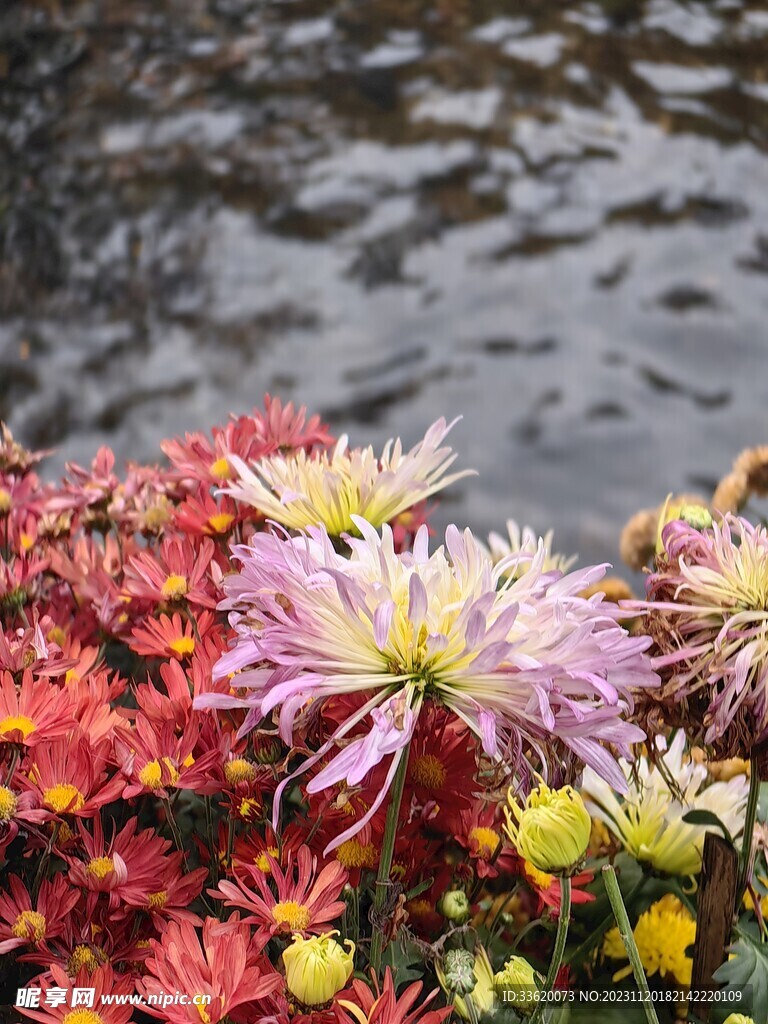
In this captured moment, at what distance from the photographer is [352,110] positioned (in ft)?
5.79

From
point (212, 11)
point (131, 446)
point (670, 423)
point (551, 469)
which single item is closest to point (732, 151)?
point (670, 423)

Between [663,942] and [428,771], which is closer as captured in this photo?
[428,771]

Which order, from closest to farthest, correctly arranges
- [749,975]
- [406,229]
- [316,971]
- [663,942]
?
[316,971] < [749,975] < [663,942] < [406,229]

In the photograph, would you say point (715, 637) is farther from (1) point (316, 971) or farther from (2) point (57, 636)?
(2) point (57, 636)

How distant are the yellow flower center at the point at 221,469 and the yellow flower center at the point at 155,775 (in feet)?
0.72

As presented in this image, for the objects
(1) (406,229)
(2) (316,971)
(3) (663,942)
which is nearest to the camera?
(2) (316,971)

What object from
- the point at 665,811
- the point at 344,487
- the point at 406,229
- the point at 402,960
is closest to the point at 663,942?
the point at 665,811

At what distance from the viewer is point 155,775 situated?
42 centimetres

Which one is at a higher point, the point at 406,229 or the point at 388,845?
the point at 388,845

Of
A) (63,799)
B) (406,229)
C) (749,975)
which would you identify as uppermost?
(63,799)

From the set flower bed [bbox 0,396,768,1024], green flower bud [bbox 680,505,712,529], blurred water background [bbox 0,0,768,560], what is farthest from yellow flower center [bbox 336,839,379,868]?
blurred water background [bbox 0,0,768,560]

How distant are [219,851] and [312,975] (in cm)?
14

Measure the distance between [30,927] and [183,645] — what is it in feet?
0.46

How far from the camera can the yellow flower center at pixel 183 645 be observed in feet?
1.65
